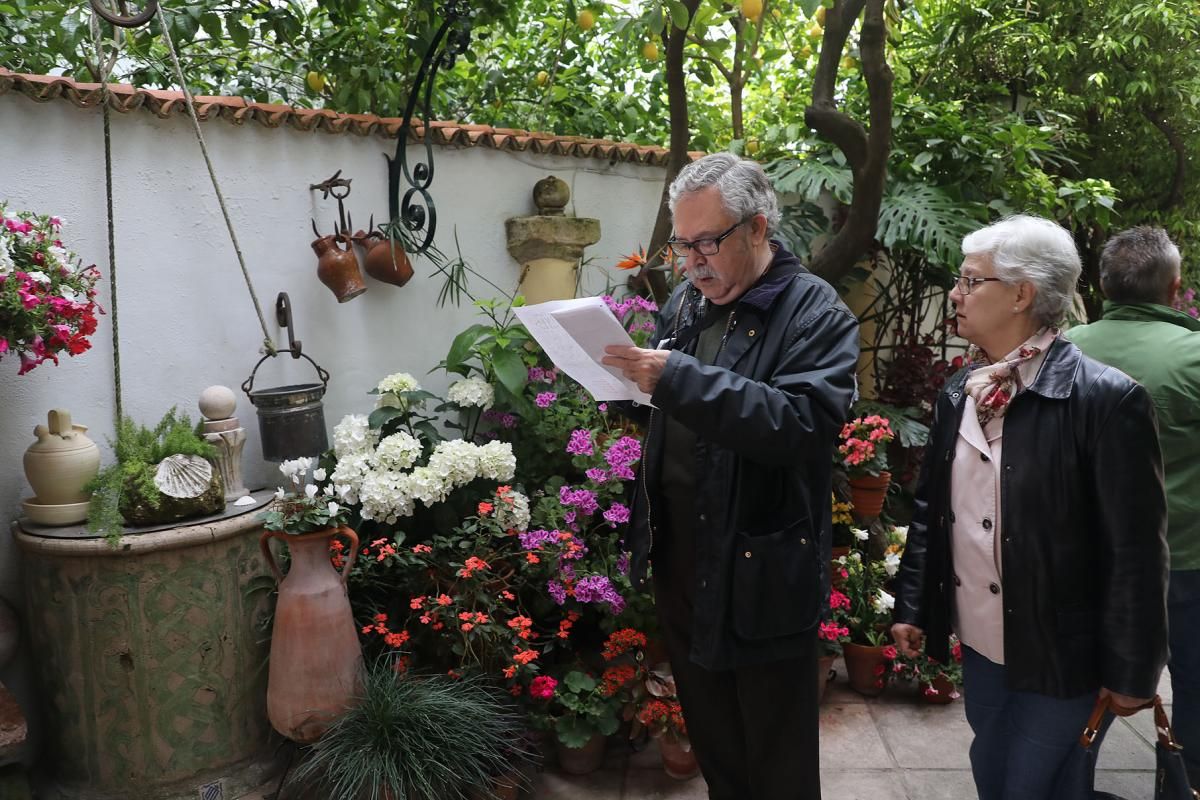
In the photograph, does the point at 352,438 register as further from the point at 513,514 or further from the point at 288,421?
the point at 513,514

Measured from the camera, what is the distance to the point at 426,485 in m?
2.90

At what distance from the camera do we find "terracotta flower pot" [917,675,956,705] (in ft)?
11.1

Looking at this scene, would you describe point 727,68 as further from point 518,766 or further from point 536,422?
point 518,766

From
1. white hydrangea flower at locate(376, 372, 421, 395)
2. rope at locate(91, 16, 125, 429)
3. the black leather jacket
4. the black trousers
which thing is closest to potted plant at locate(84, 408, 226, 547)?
rope at locate(91, 16, 125, 429)

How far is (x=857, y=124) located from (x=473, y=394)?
2168mm

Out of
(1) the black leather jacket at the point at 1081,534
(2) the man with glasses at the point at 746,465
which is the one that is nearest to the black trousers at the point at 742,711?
(2) the man with glasses at the point at 746,465

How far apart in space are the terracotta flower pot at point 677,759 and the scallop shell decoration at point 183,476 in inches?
66.7

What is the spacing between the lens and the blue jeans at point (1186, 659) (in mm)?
2379

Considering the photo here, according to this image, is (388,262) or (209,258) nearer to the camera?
(209,258)

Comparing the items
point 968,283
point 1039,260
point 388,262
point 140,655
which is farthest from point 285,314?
point 1039,260

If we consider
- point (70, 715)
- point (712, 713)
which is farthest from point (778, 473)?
point (70, 715)

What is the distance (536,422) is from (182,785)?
5.53 ft

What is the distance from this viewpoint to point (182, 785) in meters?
2.67

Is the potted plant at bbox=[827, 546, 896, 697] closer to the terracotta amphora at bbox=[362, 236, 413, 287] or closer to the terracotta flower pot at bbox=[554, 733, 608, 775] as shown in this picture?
the terracotta flower pot at bbox=[554, 733, 608, 775]
